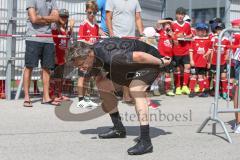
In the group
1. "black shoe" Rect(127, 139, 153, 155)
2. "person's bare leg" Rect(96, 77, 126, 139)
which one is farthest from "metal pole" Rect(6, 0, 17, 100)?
"black shoe" Rect(127, 139, 153, 155)

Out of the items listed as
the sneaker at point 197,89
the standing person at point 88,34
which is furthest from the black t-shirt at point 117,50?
the sneaker at point 197,89

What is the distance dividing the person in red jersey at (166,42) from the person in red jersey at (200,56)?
508 mm

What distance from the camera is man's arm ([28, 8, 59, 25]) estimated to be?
905 centimetres

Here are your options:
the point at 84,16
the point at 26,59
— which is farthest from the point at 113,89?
the point at 84,16

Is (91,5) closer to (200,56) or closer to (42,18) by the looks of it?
(42,18)

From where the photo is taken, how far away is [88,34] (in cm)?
1027

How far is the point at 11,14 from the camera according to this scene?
33.3ft

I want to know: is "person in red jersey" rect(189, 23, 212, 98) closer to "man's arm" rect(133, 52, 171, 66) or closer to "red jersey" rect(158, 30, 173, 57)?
"red jersey" rect(158, 30, 173, 57)

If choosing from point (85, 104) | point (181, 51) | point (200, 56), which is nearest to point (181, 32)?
point (181, 51)

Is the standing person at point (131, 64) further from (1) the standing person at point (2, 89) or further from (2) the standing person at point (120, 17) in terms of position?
(1) the standing person at point (2, 89)

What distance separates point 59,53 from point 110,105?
3621 mm

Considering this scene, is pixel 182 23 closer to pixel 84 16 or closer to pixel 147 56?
pixel 84 16

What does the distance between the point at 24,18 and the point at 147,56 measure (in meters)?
4.89

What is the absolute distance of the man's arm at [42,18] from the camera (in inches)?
356
